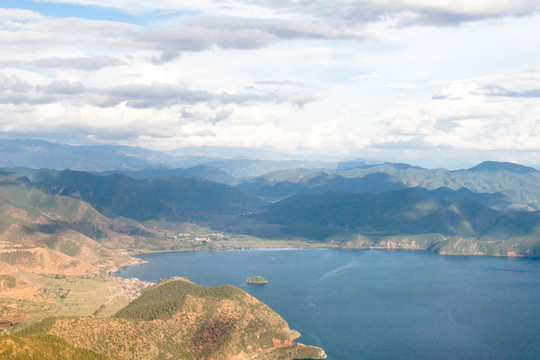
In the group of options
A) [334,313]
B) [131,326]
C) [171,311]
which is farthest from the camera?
[334,313]

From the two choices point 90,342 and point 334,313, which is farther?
point 334,313

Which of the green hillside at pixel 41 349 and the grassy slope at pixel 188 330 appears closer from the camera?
the green hillside at pixel 41 349

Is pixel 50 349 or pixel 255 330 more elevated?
pixel 50 349

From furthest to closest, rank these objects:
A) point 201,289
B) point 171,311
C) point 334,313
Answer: point 334,313 < point 201,289 < point 171,311

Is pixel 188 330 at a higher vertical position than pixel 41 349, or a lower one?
lower

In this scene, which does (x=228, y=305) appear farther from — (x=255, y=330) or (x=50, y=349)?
(x=50, y=349)

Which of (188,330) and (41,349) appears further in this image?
(188,330)

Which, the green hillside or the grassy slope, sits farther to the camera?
the grassy slope

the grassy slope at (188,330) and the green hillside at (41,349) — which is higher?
the green hillside at (41,349)

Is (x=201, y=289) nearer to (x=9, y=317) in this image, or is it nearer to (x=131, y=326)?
(x=131, y=326)

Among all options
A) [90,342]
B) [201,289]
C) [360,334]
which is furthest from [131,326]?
[360,334]

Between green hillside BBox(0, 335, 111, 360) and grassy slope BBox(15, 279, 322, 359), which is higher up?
green hillside BBox(0, 335, 111, 360)
